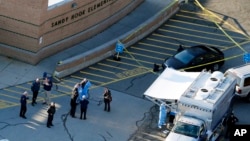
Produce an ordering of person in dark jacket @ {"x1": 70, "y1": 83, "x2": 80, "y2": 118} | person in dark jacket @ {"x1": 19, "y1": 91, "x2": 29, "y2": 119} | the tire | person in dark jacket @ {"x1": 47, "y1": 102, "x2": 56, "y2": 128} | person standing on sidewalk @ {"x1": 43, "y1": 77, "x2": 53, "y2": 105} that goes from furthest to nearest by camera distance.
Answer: the tire < person standing on sidewalk @ {"x1": 43, "y1": 77, "x2": 53, "y2": 105} < person in dark jacket @ {"x1": 70, "y1": 83, "x2": 80, "y2": 118} < person in dark jacket @ {"x1": 19, "y1": 91, "x2": 29, "y2": 119} < person in dark jacket @ {"x1": 47, "y1": 102, "x2": 56, "y2": 128}

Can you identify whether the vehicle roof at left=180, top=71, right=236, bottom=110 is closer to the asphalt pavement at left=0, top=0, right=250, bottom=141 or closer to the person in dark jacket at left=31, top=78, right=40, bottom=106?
the asphalt pavement at left=0, top=0, right=250, bottom=141

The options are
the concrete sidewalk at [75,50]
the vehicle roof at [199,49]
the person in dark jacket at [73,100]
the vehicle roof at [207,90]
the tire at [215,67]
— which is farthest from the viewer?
the tire at [215,67]

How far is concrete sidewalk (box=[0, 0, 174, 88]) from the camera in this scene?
33.2 metres

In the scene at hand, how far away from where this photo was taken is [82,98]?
29.9m

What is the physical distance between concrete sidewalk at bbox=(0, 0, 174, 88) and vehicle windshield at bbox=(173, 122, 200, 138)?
8.92 meters

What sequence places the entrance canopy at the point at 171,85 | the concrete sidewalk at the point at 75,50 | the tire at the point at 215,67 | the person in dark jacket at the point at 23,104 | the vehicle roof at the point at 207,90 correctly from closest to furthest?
the vehicle roof at the point at 207,90, the person in dark jacket at the point at 23,104, the entrance canopy at the point at 171,85, the concrete sidewalk at the point at 75,50, the tire at the point at 215,67

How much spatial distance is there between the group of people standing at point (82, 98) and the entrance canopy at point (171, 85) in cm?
209

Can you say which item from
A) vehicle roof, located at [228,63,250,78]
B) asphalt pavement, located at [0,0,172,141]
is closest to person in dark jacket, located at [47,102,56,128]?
asphalt pavement, located at [0,0,172,141]

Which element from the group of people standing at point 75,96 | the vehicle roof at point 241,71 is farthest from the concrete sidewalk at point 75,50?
the vehicle roof at point 241,71

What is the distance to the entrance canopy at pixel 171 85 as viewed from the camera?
2938 cm

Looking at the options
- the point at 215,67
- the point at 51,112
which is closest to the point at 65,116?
the point at 51,112

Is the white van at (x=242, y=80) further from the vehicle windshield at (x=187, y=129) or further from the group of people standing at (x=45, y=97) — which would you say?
the group of people standing at (x=45, y=97)

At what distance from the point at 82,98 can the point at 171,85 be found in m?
4.19

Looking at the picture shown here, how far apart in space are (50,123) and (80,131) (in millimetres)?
1417
